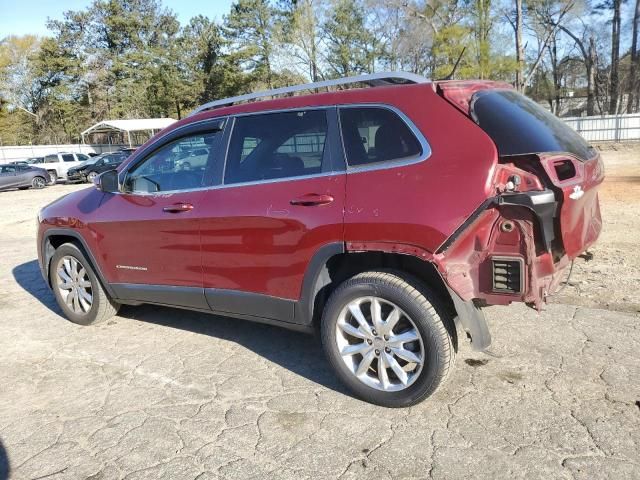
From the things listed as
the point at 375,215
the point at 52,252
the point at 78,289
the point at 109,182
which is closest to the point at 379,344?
the point at 375,215

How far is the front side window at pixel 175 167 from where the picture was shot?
400cm

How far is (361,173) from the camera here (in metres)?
3.22

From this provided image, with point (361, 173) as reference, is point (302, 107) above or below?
above

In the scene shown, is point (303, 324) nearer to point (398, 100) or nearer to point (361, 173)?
point (361, 173)

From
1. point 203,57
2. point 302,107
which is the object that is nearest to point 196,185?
point 302,107

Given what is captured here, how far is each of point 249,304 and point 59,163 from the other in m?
30.5

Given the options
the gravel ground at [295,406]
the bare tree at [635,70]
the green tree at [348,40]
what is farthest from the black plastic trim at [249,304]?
the bare tree at [635,70]

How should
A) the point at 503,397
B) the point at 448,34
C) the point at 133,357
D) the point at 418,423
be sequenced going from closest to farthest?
the point at 418,423 < the point at 503,397 < the point at 133,357 < the point at 448,34

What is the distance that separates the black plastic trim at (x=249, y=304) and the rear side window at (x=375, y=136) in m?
1.07

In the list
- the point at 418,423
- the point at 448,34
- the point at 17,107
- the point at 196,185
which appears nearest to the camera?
the point at 418,423

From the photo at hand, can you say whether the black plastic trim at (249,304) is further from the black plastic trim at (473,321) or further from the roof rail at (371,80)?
the roof rail at (371,80)

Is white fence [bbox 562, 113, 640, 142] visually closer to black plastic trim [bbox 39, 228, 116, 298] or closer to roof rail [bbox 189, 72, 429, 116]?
roof rail [bbox 189, 72, 429, 116]

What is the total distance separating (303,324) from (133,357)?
1.59 metres

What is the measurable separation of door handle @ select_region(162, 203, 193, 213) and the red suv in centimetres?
1
